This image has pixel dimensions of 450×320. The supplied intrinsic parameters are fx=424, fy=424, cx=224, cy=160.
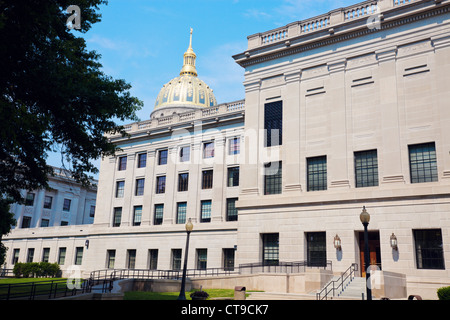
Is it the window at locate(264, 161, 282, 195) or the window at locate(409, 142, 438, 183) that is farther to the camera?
the window at locate(264, 161, 282, 195)

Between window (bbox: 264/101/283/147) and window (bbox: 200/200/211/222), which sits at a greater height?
window (bbox: 264/101/283/147)

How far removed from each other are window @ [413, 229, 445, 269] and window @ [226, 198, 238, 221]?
19575mm

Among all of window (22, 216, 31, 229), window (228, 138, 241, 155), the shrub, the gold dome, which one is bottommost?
the shrub

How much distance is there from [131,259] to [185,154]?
44.0 ft

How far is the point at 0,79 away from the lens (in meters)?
17.2

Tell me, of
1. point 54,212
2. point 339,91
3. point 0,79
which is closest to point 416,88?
point 339,91

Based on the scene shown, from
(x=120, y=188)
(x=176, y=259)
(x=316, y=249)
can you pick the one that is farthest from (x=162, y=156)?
(x=316, y=249)

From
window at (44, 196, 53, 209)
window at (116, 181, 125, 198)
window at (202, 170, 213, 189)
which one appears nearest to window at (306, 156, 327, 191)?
window at (202, 170, 213, 189)

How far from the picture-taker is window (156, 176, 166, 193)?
4852cm

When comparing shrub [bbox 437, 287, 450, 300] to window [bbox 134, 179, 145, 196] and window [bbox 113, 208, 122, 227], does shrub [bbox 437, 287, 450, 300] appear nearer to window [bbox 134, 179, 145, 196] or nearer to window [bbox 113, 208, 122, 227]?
window [bbox 134, 179, 145, 196]

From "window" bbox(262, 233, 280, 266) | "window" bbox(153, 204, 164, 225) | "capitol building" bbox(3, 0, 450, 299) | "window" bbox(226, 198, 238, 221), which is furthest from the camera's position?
"window" bbox(153, 204, 164, 225)

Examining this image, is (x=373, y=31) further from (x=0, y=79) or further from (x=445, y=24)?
(x=0, y=79)

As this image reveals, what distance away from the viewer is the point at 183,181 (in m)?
47.3

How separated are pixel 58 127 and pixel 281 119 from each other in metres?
18.7
